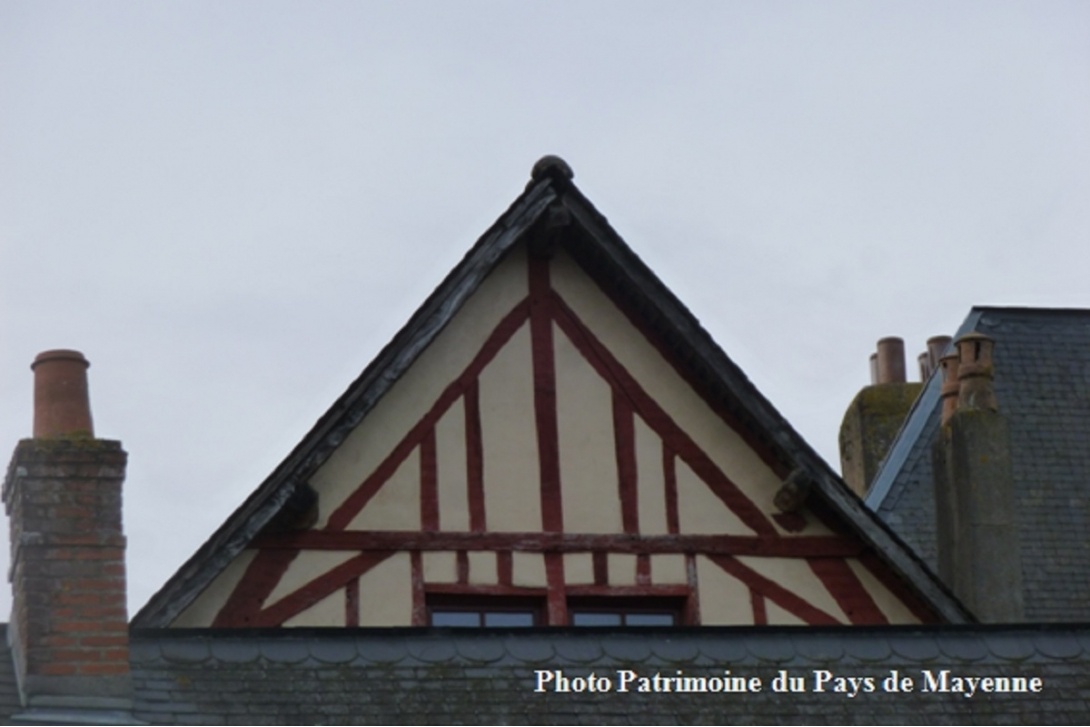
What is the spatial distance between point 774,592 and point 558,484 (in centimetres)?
148

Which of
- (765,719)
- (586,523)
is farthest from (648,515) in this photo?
(765,719)

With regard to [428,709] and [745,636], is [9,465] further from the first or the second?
[745,636]

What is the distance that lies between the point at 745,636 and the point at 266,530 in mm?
3345

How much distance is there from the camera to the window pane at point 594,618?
49.6 ft

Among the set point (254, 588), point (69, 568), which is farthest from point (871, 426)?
point (69, 568)

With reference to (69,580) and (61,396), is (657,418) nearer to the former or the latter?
(61,396)

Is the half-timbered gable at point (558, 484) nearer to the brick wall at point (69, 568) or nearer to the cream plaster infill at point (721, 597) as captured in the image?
the cream plaster infill at point (721, 597)

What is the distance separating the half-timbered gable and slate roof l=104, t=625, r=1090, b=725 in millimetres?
2401

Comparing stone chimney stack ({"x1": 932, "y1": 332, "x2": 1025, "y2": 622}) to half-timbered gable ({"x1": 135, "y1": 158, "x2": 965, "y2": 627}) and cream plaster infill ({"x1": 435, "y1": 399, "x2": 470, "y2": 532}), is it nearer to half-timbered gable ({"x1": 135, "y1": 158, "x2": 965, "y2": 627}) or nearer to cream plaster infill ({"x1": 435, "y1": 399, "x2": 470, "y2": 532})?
half-timbered gable ({"x1": 135, "y1": 158, "x2": 965, "y2": 627})

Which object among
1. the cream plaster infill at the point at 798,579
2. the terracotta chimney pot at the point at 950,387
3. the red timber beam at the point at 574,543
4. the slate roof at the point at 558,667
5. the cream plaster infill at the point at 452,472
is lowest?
the slate roof at the point at 558,667

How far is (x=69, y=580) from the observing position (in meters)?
11.6

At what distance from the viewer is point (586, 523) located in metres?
15.3

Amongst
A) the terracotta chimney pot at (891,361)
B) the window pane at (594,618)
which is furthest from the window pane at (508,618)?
the terracotta chimney pot at (891,361)

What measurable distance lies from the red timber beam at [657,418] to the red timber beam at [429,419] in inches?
12.5
